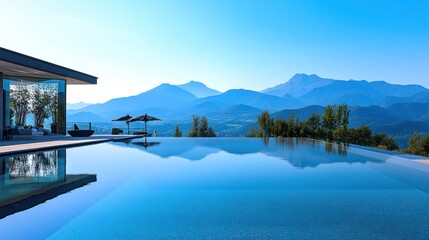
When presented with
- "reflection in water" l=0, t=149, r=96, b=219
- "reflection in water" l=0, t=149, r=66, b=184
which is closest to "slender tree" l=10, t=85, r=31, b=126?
"reflection in water" l=0, t=149, r=66, b=184

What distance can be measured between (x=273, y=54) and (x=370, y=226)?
86.1 ft

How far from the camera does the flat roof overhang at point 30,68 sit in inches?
426

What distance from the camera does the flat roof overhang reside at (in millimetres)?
10828

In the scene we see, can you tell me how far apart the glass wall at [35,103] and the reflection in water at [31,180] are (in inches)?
315

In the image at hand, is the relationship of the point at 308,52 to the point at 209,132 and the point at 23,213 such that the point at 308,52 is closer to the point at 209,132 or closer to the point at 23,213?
the point at 209,132

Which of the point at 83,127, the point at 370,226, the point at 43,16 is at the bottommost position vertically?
the point at 370,226

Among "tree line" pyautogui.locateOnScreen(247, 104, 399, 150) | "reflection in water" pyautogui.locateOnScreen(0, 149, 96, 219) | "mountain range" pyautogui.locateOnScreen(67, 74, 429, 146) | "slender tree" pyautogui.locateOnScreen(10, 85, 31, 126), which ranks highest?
"mountain range" pyautogui.locateOnScreen(67, 74, 429, 146)

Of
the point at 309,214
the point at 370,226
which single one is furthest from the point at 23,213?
the point at 370,226

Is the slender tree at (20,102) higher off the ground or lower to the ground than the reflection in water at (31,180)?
higher

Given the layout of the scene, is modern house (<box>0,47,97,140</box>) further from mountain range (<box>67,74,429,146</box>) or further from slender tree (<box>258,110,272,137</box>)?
mountain range (<box>67,74,429,146</box>)

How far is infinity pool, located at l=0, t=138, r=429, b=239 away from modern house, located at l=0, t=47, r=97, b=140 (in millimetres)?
6439

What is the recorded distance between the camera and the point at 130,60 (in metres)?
28.6

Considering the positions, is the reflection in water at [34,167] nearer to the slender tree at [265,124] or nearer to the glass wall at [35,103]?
the glass wall at [35,103]

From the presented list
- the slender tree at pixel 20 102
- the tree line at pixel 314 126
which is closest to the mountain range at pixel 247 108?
the tree line at pixel 314 126
